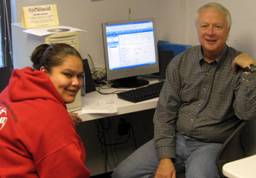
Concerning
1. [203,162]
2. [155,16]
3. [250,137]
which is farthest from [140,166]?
[155,16]

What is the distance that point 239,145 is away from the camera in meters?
2.17

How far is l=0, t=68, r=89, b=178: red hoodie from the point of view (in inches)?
53.9

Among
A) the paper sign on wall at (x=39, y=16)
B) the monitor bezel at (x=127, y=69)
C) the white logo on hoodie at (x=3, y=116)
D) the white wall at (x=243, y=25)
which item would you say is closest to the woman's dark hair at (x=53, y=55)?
the white logo on hoodie at (x=3, y=116)

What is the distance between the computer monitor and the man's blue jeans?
65 centimetres

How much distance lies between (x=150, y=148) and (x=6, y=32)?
1.36 metres

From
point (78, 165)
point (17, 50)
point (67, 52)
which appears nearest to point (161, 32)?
point (17, 50)

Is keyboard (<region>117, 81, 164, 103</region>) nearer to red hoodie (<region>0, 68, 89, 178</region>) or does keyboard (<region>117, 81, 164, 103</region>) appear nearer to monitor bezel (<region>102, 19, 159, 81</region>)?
monitor bezel (<region>102, 19, 159, 81</region>)

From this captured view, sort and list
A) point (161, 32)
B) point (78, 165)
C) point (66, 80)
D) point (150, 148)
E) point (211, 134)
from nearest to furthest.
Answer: point (78, 165)
point (66, 80)
point (211, 134)
point (150, 148)
point (161, 32)

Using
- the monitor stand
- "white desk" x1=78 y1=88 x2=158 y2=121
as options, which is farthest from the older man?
the monitor stand

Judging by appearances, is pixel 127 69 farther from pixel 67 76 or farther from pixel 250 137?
pixel 67 76

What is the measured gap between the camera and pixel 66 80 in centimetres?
160

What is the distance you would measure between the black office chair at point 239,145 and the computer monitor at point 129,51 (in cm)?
81

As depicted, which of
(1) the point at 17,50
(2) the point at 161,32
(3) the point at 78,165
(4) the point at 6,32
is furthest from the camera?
(2) the point at 161,32

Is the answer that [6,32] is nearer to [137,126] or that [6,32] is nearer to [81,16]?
[81,16]
